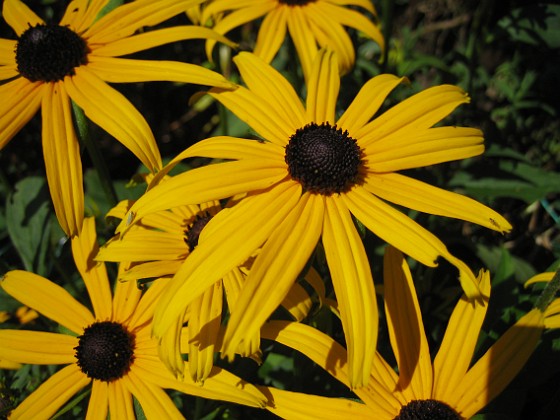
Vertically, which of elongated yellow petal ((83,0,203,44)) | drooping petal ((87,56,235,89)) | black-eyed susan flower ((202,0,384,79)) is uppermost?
black-eyed susan flower ((202,0,384,79))

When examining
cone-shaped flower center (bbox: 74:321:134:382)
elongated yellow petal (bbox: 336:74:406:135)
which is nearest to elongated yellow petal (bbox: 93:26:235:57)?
elongated yellow petal (bbox: 336:74:406:135)

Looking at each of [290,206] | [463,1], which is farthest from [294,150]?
[463,1]

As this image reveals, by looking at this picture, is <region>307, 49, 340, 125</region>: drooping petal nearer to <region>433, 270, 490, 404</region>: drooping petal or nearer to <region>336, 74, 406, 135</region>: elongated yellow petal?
<region>336, 74, 406, 135</region>: elongated yellow petal

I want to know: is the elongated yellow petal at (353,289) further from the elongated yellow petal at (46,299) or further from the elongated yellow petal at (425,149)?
the elongated yellow petal at (46,299)

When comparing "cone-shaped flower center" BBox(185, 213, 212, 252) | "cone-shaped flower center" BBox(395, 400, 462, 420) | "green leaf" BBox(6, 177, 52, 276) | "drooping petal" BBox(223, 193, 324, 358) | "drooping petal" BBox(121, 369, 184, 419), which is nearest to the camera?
"drooping petal" BBox(223, 193, 324, 358)

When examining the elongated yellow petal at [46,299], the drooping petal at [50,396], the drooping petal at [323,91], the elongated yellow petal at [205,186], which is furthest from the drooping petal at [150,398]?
the drooping petal at [323,91]
